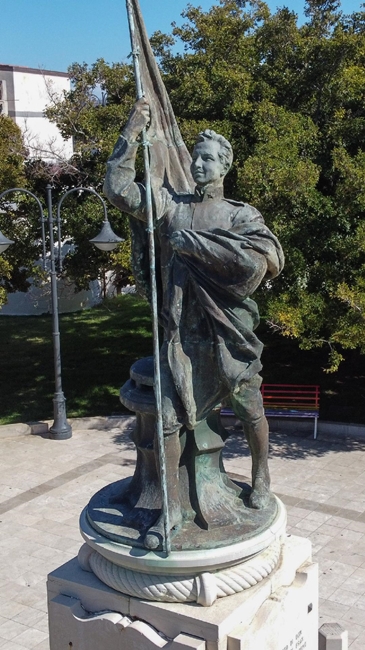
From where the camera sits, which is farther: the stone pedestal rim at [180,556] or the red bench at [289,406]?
the red bench at [289,406]

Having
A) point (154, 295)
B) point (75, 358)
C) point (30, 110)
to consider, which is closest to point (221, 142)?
point (154, 295)

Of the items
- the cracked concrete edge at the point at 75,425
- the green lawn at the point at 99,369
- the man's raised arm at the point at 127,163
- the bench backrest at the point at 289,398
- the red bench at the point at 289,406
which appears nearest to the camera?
the man's raised arm at the point at 127,163

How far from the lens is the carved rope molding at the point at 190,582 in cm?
423

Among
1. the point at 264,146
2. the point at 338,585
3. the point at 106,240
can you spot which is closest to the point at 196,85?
the point at 264,146

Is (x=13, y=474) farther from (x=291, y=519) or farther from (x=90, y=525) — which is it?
(x=90, y=525)

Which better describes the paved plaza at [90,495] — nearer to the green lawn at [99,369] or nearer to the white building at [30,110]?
the green lawn at [99,369]

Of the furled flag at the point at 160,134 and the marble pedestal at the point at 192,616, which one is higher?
the furled flag at the point at 160,134

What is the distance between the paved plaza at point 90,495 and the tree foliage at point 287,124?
5.18 ft

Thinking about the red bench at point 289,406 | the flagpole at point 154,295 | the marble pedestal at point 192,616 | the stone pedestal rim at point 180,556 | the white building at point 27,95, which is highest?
the white building at point 27,95

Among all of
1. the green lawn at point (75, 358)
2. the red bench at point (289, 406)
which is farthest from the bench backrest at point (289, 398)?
the green lawn at point (75, 358)

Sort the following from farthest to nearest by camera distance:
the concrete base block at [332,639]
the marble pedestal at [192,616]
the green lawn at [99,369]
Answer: the green lawn at [99,369] → the concrete base block at [332,639] → the marble pedestal at [192,616]

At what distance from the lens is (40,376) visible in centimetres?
1529

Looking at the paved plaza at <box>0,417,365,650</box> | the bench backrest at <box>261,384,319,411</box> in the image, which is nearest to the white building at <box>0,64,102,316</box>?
the paved plaza at <box>0,417,365,650</box>

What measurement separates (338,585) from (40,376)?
912 centimetres
